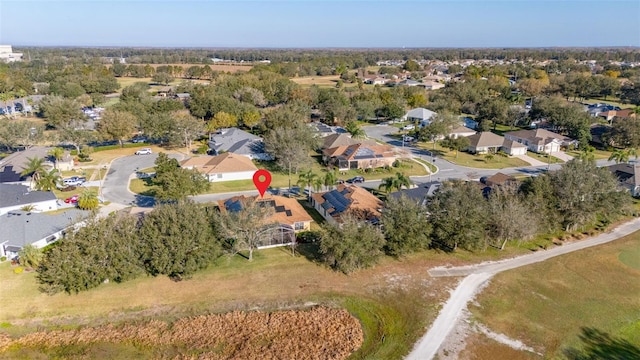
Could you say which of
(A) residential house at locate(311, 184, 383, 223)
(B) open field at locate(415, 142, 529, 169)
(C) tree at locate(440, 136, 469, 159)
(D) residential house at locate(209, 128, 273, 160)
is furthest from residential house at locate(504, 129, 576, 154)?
(D) residential house at locate(209, 128, 273, 160)

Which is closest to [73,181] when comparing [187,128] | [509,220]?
[187,128]

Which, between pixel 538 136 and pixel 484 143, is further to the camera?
pixel 538 136

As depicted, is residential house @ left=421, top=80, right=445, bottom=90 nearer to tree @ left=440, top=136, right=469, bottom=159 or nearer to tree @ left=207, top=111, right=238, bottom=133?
tree @ left=440, top=136, right=469, bottom=159

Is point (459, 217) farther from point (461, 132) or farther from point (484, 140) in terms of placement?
point (461, 132)

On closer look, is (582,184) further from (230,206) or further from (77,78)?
(77,78)

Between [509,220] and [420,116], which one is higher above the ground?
[420,116]

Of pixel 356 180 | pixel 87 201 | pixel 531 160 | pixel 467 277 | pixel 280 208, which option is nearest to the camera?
pixel 467 277
